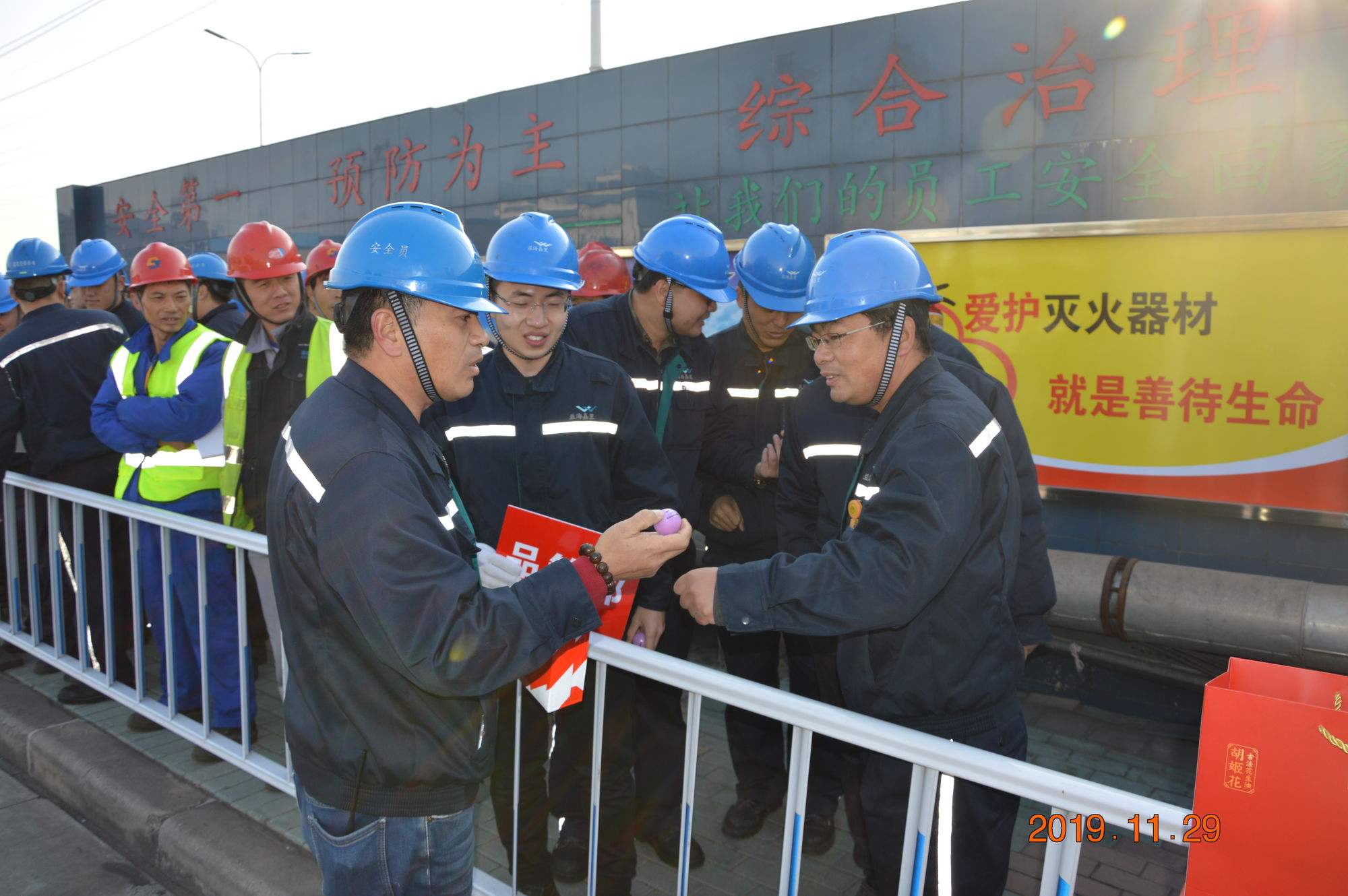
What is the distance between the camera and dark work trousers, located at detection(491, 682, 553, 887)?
3270 mm

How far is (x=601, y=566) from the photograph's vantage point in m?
2.01

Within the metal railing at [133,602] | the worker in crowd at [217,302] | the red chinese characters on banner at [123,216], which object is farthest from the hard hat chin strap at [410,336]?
the red chinese characters on banner at [123,216]

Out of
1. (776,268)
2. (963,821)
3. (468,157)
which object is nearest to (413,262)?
(963,821)

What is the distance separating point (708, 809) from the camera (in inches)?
167

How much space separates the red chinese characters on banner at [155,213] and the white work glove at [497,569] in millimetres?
15301

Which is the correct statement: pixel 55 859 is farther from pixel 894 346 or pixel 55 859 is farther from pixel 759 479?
pixel 894 346

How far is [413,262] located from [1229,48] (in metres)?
4.81

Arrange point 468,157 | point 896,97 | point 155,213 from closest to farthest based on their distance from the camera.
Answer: point 896,97, point 468,157, point 155,213

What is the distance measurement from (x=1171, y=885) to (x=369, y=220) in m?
3.67

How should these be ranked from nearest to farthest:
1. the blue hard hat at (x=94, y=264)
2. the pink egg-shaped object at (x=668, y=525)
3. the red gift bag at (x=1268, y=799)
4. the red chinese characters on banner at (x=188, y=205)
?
the red gift bag at (x=1268, y=799), the pink egg-shaped object at (x=668, y=525), the blue hard hat at (x=94, y=264), the red chinese characters on banner at (x=188, y=205)

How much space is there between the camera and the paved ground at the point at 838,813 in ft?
12.0

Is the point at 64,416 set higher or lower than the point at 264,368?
lower

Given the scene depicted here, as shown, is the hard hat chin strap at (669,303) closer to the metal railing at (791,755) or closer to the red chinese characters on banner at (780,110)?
the metal railing at (791,755)

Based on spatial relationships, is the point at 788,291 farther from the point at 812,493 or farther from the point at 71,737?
the point at 71,737
